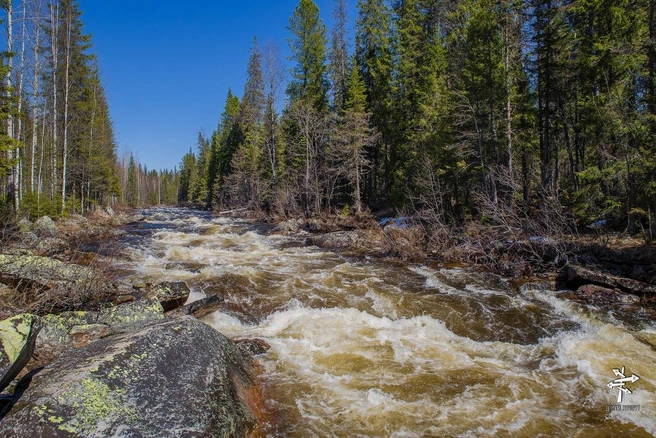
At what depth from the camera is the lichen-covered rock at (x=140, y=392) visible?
3.32m

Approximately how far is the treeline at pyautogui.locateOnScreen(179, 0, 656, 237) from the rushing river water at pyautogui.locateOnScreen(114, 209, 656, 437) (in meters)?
6.07

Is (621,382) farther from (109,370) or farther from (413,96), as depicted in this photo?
(413,96)

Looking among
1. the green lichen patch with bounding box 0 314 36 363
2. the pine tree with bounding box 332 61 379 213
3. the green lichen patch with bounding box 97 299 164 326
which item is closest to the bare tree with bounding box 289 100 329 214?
the pine tree with bounding box 332 61 379 213

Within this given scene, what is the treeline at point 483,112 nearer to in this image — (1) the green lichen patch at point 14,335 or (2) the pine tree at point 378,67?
(2) the pine tree at point 378,67

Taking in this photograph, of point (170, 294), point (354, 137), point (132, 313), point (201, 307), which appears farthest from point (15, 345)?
point (354, 137)

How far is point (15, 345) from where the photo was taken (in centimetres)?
340

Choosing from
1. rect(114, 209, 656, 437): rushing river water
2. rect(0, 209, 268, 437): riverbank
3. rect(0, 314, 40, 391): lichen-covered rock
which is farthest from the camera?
rect(114, 209, 656, 437): rushing river water

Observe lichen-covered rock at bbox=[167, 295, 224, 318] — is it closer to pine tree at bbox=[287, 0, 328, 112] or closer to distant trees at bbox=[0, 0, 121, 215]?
distant trees at bbox=[0, 0, 121, 215]

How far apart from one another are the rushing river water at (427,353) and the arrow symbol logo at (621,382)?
0.07m

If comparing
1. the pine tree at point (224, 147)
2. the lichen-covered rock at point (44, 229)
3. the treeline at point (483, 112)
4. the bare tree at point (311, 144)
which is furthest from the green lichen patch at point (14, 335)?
the pine tree at point (224, 147)

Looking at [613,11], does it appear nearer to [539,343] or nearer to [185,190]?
[539,343]

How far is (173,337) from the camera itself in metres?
4.86

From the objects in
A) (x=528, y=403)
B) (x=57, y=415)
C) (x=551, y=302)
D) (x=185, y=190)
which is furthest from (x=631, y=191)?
(x=185, y=190)

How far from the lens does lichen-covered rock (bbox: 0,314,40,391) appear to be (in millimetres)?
3235
